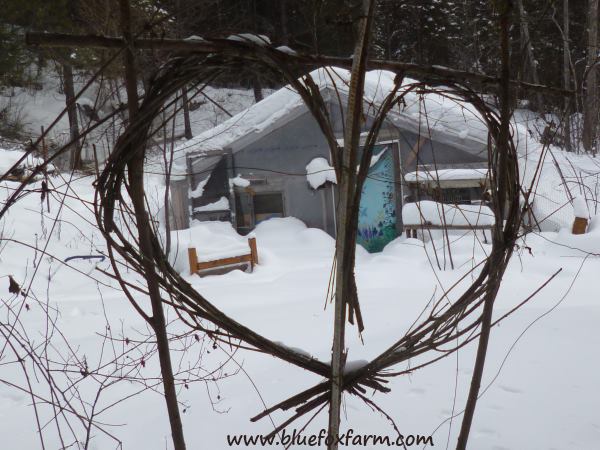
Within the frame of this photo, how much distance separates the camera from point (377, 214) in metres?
10.8

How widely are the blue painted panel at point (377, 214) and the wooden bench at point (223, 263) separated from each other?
8.05ft

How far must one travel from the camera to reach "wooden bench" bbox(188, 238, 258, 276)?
28.8ft

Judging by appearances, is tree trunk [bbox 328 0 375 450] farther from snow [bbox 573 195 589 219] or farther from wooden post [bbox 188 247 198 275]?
snow [bbox 573 195 589 219]

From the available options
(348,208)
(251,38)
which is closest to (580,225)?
(348,208)

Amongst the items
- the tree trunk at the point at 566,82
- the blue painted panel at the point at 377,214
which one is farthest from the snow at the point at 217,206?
the tree trunk at the point at 566,82

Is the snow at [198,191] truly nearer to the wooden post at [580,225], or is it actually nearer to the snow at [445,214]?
the snow at [445,214]

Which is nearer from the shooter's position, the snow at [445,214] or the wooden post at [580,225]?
the wooden post at [580,225]

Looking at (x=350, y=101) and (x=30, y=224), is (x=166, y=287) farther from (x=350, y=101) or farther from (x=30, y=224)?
(x=30, y=224)

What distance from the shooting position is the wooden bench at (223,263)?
8.77 m

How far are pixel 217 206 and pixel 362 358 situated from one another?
8.00 meters

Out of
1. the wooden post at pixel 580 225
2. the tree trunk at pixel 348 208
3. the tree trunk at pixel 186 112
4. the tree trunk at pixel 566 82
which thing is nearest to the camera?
the tree trunk at pixel 348 208

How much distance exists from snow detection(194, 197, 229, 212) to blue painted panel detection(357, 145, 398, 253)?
2865mm

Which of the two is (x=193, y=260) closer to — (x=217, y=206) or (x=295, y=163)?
(x=217, y=206)

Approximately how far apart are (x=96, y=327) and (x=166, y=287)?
14.5 ft
